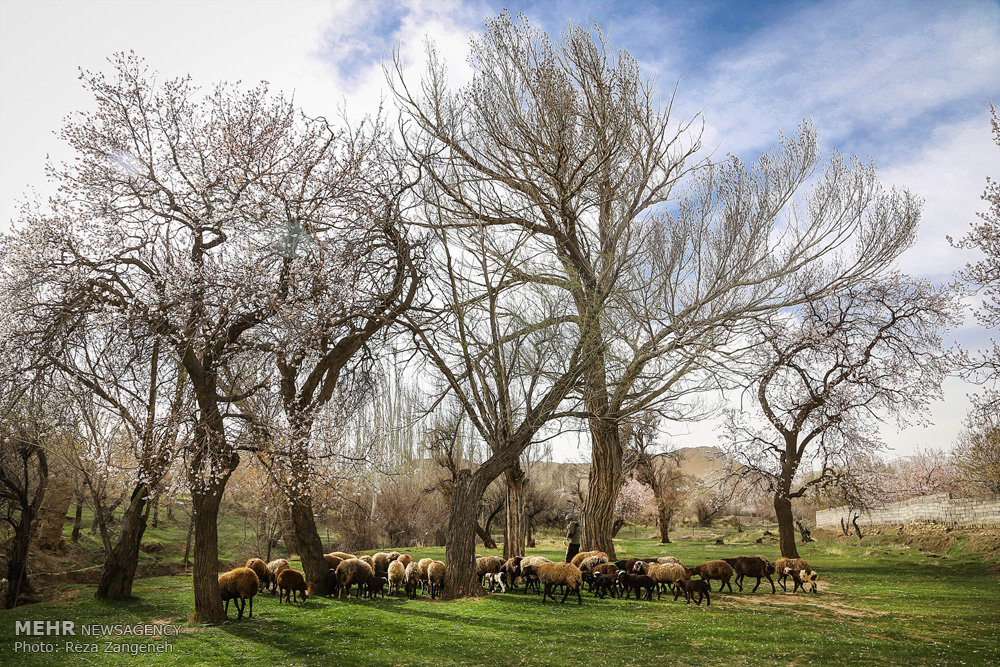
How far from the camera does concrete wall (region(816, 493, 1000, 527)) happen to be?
28016mm

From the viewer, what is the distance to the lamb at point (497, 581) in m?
17.6

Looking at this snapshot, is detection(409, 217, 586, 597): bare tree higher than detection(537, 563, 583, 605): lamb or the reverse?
higher

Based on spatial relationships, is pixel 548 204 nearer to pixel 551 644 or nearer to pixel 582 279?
pixel 582 279

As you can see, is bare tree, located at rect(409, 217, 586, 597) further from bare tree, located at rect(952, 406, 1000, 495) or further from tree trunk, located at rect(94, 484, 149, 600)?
bare tree, located at rect(952, 406, 1000, 495)

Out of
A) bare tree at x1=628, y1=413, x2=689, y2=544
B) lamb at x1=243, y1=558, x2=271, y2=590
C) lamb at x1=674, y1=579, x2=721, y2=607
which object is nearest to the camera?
lamb at x1=674, y1=579, x2=721, y2=607

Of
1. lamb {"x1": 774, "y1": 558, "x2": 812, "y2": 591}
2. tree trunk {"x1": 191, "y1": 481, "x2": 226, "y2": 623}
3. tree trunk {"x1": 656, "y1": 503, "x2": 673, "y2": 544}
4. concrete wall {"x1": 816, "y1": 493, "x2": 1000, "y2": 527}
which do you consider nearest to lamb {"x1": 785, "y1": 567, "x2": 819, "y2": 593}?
lamb {"x1": 774, "y1": 558, "x2": 812, "y2": 591}

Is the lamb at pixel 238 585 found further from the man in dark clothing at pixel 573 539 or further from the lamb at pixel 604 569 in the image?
the man in dark clothing at pixel 573 539

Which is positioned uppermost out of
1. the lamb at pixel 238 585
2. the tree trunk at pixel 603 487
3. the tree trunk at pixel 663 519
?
the tree trunk at pixel 603 487

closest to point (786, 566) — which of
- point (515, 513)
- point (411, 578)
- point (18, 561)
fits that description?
point (515, 513)

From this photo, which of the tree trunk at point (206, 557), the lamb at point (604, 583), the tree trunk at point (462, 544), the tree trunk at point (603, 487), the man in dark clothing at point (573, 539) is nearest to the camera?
the tree trunk at point (206, 557)

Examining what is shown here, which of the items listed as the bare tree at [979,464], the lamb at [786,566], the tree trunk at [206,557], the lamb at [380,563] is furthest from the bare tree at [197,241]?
the bare tree at [979,464]

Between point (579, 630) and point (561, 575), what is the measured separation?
3.60 metres

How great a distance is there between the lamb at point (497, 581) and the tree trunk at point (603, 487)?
356 centimetres

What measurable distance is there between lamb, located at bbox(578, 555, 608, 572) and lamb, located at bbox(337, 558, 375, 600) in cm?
594
